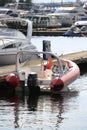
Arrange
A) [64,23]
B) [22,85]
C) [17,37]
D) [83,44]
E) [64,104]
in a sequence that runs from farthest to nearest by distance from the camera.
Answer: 1. [64,23]
2. [83,44]
3. [17,37]
4. [22,85]
5. [64,104]

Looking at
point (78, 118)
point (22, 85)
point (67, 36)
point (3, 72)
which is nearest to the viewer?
point (78, 118)

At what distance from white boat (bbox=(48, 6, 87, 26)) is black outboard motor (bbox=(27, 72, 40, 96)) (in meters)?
66.1

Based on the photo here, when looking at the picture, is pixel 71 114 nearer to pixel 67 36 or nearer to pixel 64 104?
pixel 64 104

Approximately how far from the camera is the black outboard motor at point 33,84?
26.2 m

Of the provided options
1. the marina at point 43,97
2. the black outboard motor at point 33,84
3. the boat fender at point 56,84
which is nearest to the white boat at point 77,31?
the marina at point 43,97

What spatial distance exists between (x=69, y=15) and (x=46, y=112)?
74215mm

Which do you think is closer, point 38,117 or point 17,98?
point 38,117

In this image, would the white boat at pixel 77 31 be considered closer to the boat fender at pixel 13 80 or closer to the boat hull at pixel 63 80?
the boat hull at pixel 63 80

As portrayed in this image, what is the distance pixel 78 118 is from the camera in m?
22.2

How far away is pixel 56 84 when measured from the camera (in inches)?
1027

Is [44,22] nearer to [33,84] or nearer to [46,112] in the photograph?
[33,84]

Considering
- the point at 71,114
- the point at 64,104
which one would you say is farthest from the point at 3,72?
the point at 71,114

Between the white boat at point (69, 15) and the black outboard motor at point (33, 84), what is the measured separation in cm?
6614

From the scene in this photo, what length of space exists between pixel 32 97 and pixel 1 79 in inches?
69.3
